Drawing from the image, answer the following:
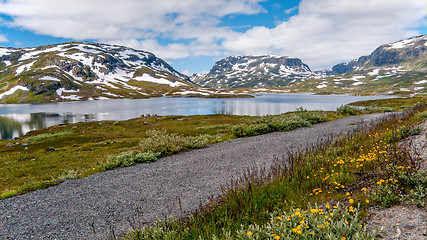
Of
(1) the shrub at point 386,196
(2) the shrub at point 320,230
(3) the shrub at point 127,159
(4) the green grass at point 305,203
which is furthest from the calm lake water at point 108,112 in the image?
(2) the shrub at point 320,230

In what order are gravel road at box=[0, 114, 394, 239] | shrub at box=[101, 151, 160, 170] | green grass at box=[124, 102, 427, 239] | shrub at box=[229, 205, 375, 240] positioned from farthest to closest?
shrub at box=[101, 151, 160, 170] → gravel road at box=[0, 114, 394, 239] → green grass at box=[124, 102, 427, 239] → shrub at box=[229, 205, 375, 240]

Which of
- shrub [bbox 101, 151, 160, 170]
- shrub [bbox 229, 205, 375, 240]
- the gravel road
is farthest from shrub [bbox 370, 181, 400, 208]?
shrub [bbox 101, 151, 160, 170]

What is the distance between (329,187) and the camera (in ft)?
26.3

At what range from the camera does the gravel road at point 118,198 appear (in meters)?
8.68

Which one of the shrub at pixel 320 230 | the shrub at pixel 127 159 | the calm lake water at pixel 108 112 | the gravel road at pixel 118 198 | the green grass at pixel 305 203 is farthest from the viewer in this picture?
the calm lake water at pixel 108 112

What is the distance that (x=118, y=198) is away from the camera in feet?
36.3

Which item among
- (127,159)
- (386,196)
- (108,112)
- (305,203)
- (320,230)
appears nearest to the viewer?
(320,230)

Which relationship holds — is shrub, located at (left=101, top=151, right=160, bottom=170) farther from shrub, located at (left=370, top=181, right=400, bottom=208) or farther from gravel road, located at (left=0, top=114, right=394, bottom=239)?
shrub, located at (left=370, top=181, right=400, bottom=208)

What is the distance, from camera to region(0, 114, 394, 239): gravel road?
8.68m

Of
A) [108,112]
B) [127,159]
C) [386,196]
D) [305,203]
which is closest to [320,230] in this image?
[305,203]

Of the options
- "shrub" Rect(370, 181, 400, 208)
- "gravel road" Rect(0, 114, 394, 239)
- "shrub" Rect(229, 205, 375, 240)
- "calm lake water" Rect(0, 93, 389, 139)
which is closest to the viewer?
"shrub" Rect(229, 205, 375, 240)

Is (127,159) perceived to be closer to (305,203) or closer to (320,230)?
(305,203)

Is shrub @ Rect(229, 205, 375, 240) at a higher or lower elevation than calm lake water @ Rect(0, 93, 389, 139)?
higher

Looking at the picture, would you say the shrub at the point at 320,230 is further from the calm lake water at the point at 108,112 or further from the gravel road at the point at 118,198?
the calm lake water at the point at 108,112
